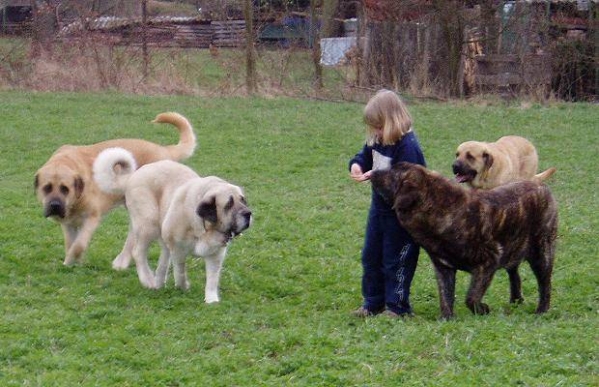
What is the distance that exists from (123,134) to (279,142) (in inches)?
112

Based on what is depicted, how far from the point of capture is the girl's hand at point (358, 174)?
21.9 feet

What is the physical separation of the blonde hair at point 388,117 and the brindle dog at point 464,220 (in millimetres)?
304

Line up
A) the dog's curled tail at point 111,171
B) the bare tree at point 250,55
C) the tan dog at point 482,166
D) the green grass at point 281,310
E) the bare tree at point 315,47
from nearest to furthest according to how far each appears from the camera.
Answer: the green grass at point 281,310 < the dog's curled tail at point 111,171 < the tan dog at point 482,166 < the bare tree at point 250,55 < the bare tree at point 315,47

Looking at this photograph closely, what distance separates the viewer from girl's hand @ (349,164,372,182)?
6.66 meters

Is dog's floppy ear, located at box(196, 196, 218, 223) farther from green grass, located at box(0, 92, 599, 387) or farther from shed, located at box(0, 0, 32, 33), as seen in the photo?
shed, located at box(0, 0, 32, 33)

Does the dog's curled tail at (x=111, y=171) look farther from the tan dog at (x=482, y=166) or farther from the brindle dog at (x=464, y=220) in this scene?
the tan dog at (x=482, y=166)

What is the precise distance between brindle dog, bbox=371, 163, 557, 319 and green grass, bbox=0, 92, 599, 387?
0.35 metres

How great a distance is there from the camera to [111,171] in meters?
8.23

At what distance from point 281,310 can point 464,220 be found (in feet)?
5.35

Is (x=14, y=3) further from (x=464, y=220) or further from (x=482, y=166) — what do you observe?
(x=464, y=220)

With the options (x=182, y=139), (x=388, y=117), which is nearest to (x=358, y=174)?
(x=388, y=117)

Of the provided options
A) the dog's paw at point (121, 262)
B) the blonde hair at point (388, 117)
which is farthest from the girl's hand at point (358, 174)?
the dog's paw at point (121, 262)

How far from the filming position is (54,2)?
24078 millimetres

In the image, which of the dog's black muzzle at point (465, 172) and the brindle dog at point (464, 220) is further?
the dog's black muzzle at point (465, 172)
